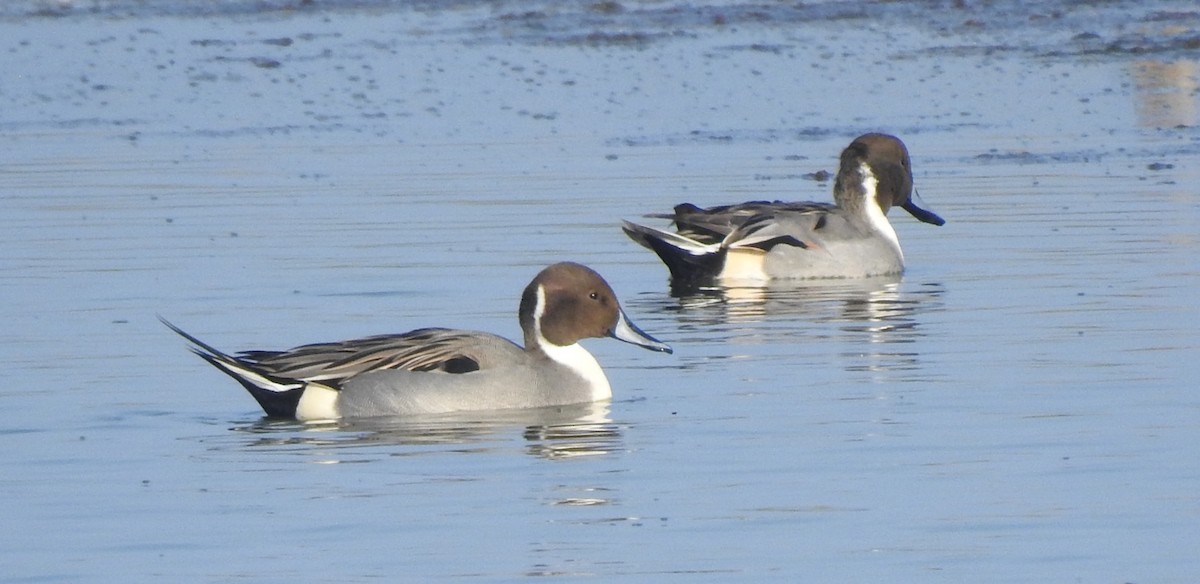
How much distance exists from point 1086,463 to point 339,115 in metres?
14.3

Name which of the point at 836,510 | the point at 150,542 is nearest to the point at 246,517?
the point at 150,542

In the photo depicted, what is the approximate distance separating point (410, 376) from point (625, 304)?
348cm

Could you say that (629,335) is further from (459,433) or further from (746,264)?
(746,264)

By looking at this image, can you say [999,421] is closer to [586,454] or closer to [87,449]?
[586,454]

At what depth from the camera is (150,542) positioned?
7.21m

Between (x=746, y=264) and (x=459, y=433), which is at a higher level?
(x=459, y=433)

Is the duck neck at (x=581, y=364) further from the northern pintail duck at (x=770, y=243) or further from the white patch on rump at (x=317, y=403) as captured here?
the northern pintail duck at (x=770, y=243)

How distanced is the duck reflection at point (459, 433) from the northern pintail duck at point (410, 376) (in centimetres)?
6

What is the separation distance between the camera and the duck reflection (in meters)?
8.86

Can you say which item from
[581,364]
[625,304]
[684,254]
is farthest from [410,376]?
[684,254]

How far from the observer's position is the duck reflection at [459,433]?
8859mm

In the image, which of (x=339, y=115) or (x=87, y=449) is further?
(x=339, y=115)

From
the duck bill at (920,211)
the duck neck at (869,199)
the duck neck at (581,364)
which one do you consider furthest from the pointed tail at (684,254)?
the duck neck at (581,364)

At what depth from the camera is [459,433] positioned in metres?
9.18
